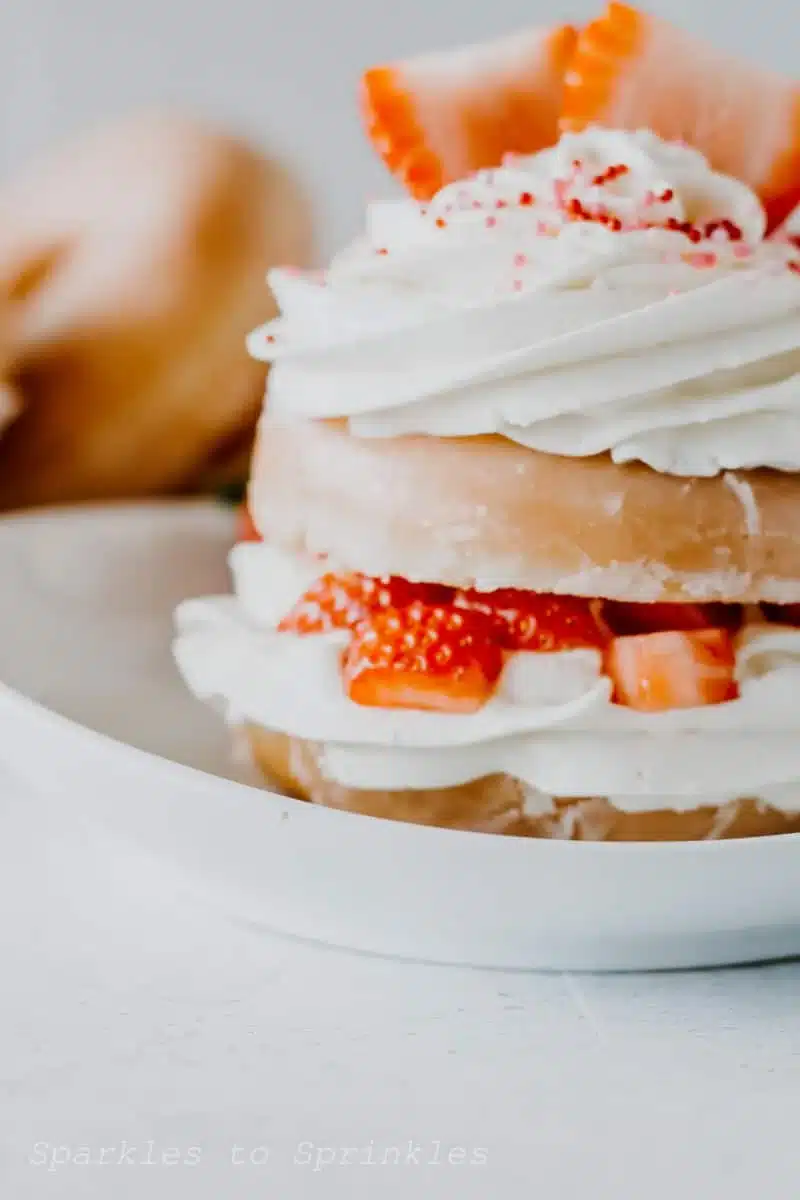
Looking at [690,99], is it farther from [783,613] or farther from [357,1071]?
[357,1071]

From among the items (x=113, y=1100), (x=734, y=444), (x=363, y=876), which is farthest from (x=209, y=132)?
(x=113, y=1100)

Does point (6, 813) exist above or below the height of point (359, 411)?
below

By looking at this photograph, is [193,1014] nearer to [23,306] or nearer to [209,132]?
[23,306]

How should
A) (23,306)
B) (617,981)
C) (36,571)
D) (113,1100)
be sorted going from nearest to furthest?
(113,1100)
(617,981)
(36,571)
(23,306)

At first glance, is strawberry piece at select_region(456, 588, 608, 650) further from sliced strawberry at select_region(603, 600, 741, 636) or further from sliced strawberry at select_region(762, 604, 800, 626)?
sliced strawberry at select_region(762, 604, 800, 626)

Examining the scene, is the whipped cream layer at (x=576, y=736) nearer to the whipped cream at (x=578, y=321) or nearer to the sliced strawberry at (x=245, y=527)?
the whipped cream at (x=578, y=321)

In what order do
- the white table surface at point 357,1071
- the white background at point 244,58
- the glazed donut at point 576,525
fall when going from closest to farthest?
the white table surface at point 357,1071 → the glazed donut at point 576,525 → the white background at point 244,58

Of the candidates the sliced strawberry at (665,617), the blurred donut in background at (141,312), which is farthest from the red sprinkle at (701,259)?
the blurred donut in background at (141,312)
